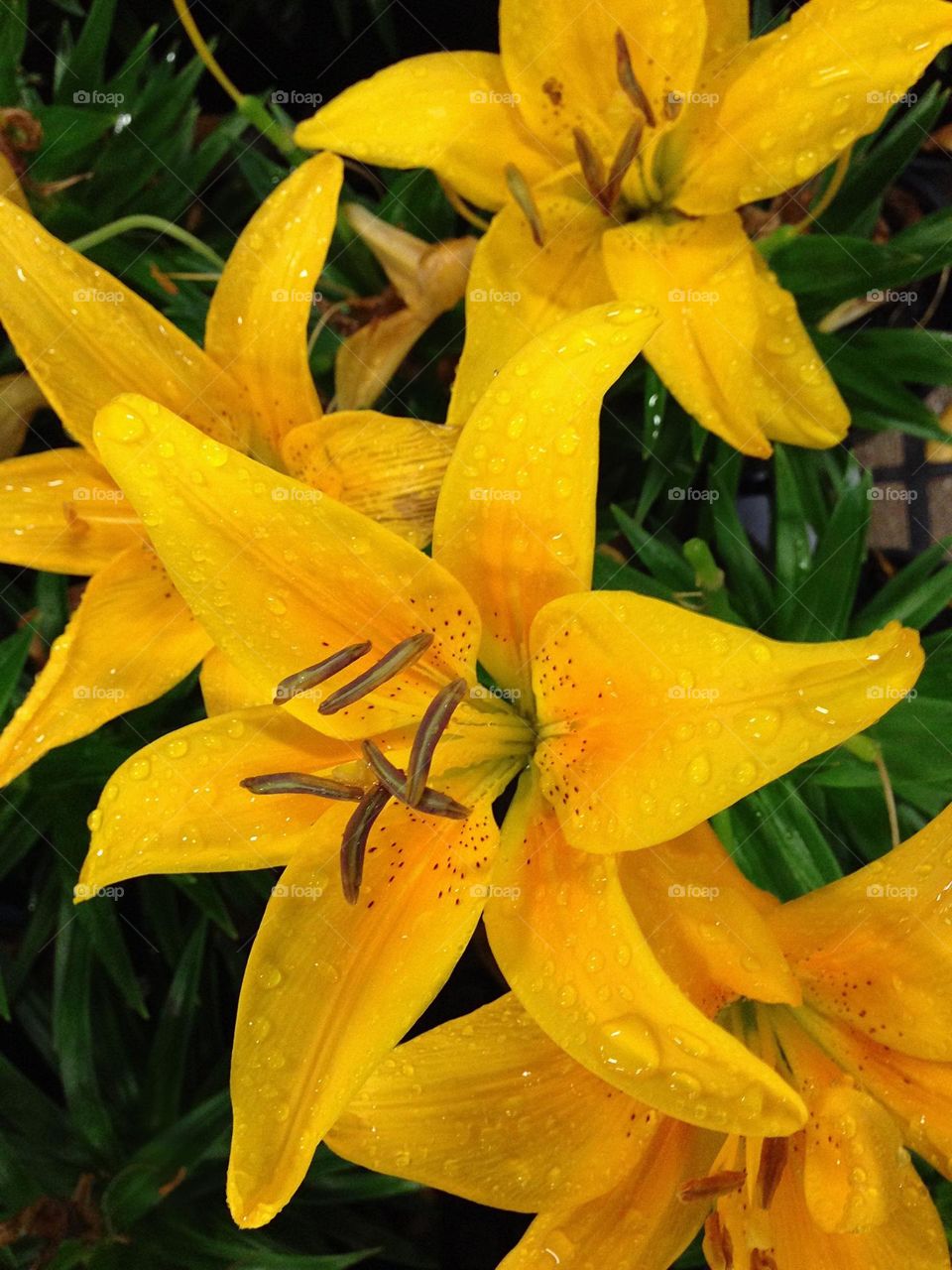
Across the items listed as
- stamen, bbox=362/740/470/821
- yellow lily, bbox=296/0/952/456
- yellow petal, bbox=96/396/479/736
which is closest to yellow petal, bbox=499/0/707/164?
yellow lily, bbox=296/0/952/456

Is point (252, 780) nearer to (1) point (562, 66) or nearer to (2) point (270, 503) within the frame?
(2) point (270, 503)

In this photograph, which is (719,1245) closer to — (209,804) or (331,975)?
(331,975)

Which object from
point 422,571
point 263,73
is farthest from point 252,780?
point 263,73

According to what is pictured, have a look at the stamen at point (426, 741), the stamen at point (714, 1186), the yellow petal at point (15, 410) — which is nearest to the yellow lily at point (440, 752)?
the stamen at point (426, 741)

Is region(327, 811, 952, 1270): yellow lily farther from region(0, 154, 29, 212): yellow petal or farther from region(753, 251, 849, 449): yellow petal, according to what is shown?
region(0, 154, 29, 212): yellow petal

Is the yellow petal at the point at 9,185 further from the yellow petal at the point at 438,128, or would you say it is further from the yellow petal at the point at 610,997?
the yellow petal at the point at 610,997

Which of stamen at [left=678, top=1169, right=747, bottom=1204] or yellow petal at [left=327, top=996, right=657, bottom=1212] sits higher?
yellow petal at [left=327, top=996, right=657, bottom=1212]
